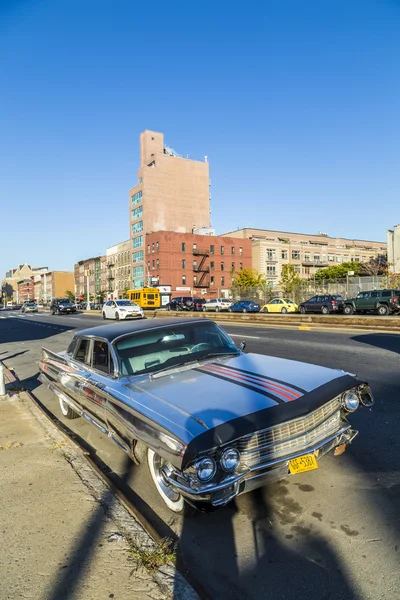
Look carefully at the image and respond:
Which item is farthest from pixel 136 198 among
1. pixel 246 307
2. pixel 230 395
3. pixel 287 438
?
pixel 287 438

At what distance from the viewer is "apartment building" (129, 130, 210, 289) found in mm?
82000

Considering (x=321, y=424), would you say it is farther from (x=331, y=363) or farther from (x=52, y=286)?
(x=52, y=286)

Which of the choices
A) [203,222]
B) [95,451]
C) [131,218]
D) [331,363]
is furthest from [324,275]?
[95,451]

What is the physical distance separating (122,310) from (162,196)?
58957mm

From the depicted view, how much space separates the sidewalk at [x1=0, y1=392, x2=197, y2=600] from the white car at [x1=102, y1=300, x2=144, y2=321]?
82.5 ft

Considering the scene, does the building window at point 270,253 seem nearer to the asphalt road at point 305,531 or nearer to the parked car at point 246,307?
the parked car at point 246,307

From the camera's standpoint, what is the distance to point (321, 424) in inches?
127

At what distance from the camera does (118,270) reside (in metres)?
92.0

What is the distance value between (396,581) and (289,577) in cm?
61

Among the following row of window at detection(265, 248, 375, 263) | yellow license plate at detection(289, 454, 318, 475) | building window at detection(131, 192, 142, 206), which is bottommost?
yellow license plate at detection(289, 454, 318, 475)

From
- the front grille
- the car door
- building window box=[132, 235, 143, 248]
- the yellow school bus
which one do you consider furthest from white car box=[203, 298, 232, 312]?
the front grille

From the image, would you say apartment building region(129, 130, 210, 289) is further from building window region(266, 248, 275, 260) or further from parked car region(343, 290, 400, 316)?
parked car region(343, 290, 400, 316)

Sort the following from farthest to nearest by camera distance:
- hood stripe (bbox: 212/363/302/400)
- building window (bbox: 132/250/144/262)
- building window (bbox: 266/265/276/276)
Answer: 1. building window (bbox: 266/265/276/276)
2. building window (bbox: 132/250/144/262)
3. hood stripe (bbox: 212/363/302/400)

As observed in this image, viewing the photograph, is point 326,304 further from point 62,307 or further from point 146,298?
point 62,307
